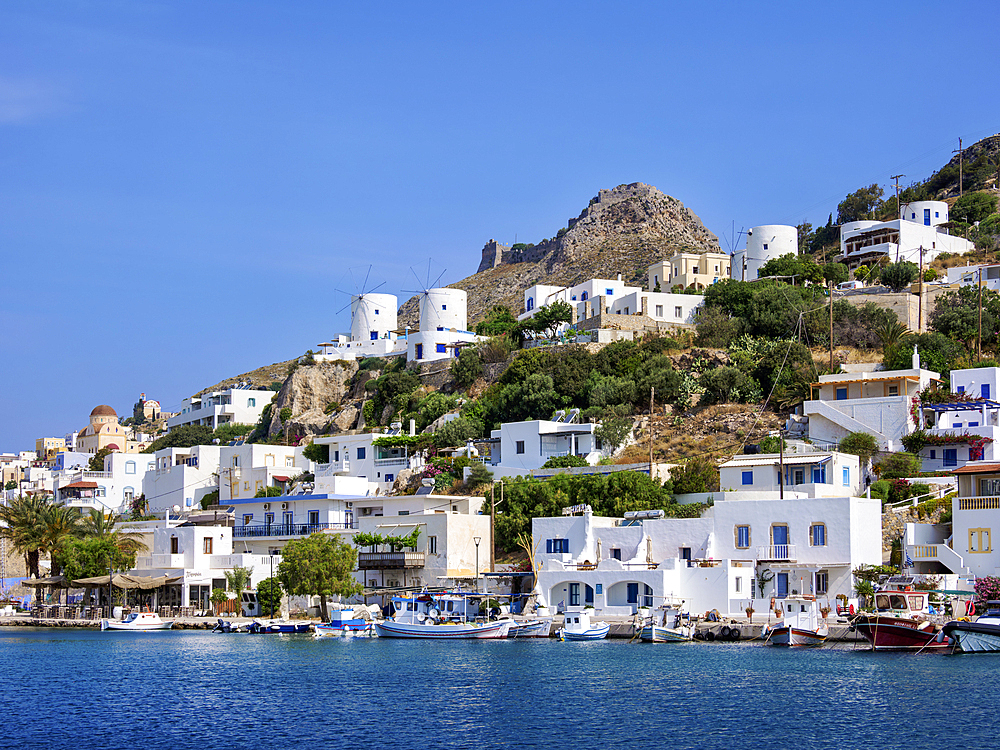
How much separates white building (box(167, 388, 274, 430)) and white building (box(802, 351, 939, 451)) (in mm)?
58682

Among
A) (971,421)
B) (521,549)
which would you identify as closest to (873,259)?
(971,421)

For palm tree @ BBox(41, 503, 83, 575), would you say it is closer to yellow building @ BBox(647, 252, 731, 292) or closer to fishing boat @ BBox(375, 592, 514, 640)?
fishing boat @ BBox(375, 592, 514, 640)

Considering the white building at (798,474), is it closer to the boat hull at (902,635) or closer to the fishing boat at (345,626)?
the boat hull at (902,635)

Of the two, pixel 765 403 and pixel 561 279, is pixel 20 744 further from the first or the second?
pixel 561 279

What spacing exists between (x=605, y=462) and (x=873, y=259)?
40.7 meters

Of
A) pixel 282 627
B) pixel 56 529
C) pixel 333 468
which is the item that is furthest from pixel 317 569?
pixel 333 468

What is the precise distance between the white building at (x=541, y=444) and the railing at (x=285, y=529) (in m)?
9.32

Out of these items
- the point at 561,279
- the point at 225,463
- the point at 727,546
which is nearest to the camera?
the point at 727,546

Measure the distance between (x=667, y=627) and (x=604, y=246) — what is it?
9454cm

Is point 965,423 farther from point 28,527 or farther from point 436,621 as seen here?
point 28,527

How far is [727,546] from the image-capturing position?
158 feet

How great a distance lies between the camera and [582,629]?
46375 millimetres

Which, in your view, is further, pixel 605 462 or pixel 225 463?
pixel 225 463

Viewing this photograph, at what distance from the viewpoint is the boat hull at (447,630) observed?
4753 cm
